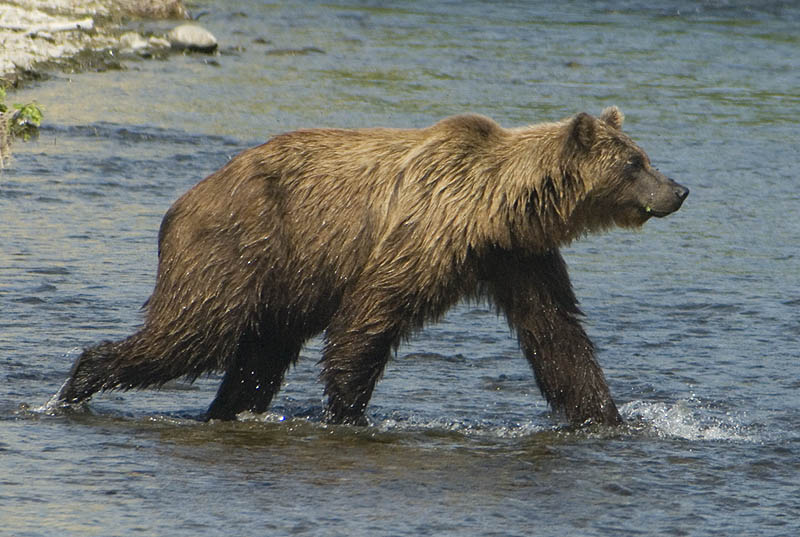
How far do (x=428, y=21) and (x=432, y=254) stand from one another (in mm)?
15405

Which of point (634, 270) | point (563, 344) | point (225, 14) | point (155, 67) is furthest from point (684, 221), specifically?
point (225, 14)

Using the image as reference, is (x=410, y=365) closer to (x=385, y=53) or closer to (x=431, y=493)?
(x=431, y=493)

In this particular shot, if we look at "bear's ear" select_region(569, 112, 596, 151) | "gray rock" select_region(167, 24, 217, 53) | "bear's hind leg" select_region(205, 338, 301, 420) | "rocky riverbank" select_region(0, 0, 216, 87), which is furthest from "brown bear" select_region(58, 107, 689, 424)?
"gray rock" select_region(167, 24, 217, 53)

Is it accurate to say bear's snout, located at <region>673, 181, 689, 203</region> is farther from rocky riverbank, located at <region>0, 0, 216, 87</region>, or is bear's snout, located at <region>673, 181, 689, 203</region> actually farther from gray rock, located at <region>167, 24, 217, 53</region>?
gray rock, located at <region>167, 24, 217, 53</region>

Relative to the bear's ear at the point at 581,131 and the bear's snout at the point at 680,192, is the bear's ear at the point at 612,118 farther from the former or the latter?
the bear's snout at the point at 680,192

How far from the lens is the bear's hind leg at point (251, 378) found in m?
6.81

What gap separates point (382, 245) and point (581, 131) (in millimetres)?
944

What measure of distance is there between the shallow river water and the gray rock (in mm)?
898

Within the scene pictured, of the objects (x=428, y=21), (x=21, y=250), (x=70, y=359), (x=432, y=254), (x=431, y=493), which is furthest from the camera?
(x=428, y=21)

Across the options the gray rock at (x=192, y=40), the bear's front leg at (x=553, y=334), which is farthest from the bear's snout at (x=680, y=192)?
the gray rock at (x=192, y=40)

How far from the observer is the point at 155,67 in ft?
55.8

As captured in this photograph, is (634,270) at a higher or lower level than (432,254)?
lower

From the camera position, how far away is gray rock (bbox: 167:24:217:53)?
18.2m

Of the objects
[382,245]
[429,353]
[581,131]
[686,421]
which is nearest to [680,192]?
[581,131]
